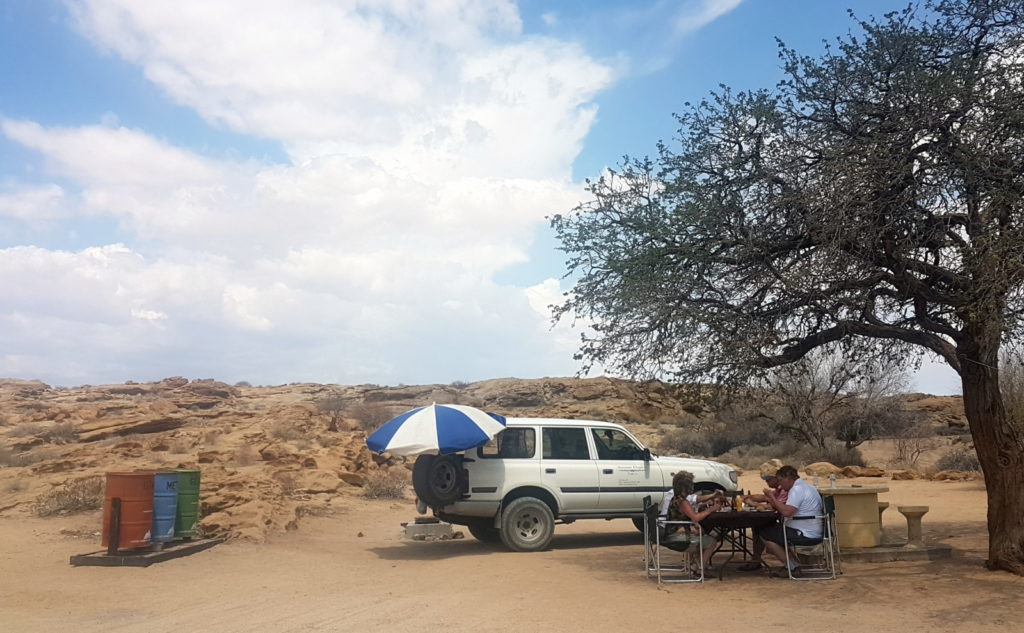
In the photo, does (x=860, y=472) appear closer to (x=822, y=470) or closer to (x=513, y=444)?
(x=822, y=470)

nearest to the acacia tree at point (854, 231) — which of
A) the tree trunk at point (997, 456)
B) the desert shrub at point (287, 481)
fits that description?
the tree trunk at point (997, 456)

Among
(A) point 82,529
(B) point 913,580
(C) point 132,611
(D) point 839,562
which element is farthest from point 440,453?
(A) point 82,529

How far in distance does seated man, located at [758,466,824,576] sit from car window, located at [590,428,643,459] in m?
3.78

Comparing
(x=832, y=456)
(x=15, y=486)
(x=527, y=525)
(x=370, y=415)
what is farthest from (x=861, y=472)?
(x=15, y=486)

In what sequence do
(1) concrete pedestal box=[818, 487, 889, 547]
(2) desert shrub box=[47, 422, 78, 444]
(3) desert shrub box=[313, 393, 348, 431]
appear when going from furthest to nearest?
(3) desert shrub box=[313, 393, 348, 431], (2) desert shrub box=[47, 422, 78, 444], (1) concrete pedestal box=[818, 487, 889, 547]

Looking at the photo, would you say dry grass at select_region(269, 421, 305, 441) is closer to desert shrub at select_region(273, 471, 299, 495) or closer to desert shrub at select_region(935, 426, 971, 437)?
desert shrub at select_region(273, 471, 299, 495)

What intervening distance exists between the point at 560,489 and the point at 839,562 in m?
4.27

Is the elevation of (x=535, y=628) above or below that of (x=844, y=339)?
below

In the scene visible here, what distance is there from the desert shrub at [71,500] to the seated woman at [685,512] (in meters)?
11.7

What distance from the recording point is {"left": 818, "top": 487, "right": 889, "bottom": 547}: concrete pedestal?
1179cm

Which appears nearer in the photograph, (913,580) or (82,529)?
(913,580)

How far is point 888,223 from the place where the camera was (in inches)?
401

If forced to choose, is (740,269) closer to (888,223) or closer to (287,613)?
(888,223)

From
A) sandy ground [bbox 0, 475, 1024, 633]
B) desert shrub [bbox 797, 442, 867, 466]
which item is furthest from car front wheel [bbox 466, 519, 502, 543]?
desert shrub [bbox 797, 442, 867, 466]
